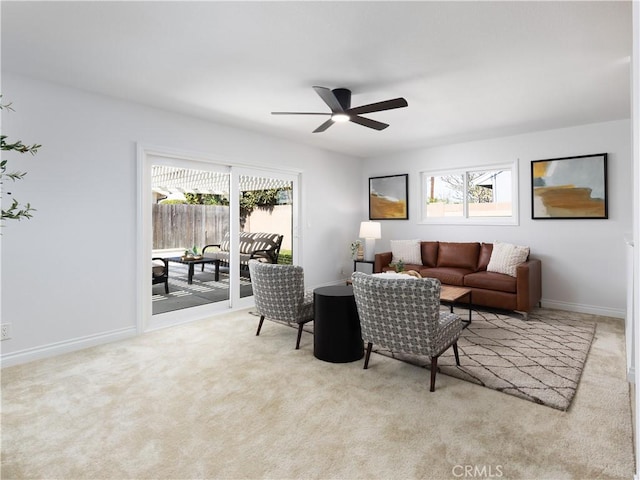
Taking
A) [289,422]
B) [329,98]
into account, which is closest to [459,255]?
[329,98]

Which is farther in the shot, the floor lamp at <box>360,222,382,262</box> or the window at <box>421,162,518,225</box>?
the floor lamp at <box>360,222,382,262</box>

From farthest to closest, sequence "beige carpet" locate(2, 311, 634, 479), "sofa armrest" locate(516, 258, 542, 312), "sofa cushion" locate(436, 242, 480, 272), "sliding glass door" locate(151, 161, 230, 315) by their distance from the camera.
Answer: "sofa cushion" locate(436, 242, 480, 272)
"sofa armrest" locate(516, 258, 542, 312)
"sliding glass door" locate(151, 161, 230, 315)
"beige carpet" locate(2, 311, 634, 479)

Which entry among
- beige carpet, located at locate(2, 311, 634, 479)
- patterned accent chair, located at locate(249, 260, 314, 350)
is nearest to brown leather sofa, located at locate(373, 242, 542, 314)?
beige carpet, located at locate(2, 311, 634, 479)

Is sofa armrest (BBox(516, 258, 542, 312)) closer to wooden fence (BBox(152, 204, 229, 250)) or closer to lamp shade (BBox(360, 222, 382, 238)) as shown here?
lamp shade (BBox(360, 222, 382, 238))

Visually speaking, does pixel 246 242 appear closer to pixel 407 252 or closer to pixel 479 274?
pixel 407 252

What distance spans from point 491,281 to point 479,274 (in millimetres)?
209

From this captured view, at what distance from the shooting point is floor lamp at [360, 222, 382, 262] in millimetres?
6008

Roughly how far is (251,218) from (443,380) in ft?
10.7

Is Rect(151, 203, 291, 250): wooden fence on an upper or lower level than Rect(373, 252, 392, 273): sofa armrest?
upper

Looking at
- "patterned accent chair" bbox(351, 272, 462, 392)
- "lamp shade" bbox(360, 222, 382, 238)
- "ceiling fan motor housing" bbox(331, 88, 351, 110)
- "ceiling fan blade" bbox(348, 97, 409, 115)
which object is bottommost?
"patterned accent chair" bbox(351, 272, 462, 392)

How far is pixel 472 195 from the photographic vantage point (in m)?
5.68

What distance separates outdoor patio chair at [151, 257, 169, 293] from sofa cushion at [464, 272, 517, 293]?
12.4 feet

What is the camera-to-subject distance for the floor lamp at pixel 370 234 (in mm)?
6008

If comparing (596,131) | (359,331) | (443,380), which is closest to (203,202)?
(359,331)
